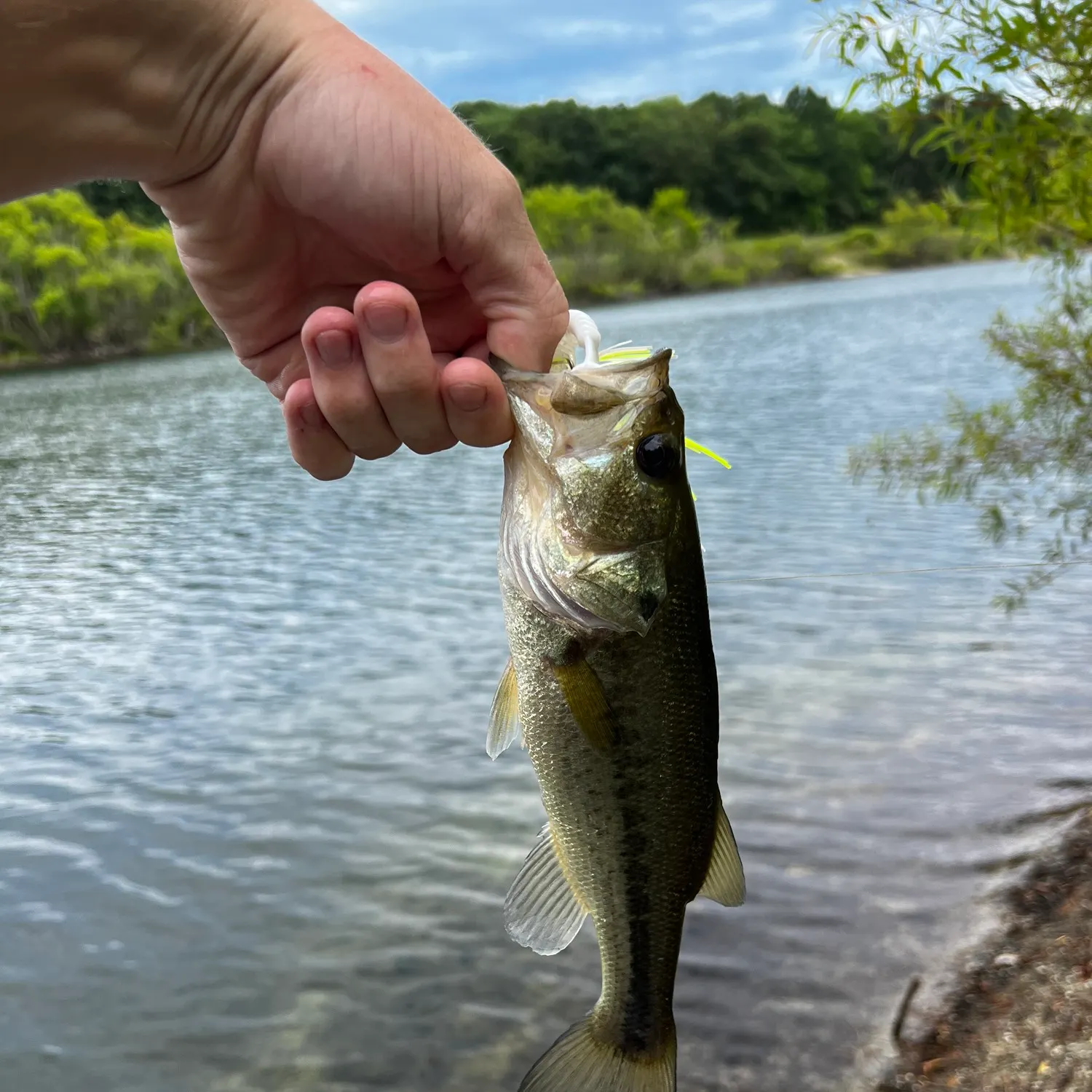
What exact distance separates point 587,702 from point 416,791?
16.5 ft

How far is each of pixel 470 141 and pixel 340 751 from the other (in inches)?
239

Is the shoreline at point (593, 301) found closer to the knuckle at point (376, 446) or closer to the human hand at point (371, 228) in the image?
the human hand at point (371, 228)

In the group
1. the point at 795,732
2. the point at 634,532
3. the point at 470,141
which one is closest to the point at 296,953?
the point at 795,732

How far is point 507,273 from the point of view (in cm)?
213

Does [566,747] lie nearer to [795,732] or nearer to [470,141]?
[470,141]

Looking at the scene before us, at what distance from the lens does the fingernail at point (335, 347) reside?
1.93m

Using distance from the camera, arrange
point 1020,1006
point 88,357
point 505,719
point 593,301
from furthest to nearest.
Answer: point 593,301
point 88,357
point 1020,1006
point 505,719

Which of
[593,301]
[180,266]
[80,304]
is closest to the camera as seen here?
[180,266]

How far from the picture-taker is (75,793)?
7270 millimetres

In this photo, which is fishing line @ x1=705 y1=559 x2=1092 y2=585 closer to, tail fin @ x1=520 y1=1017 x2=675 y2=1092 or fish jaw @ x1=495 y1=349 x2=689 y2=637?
tail fin @ x1=520 y1=1017 x2=675 y2=1092

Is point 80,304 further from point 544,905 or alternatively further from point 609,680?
point 609,680

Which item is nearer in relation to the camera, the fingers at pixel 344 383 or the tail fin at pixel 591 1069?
the fingers at pixel 344 383

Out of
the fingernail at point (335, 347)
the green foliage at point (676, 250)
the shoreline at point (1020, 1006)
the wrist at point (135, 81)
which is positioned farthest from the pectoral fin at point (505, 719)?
the green foliage at point (676, 250)

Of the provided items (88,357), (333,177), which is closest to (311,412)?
(333,177)
